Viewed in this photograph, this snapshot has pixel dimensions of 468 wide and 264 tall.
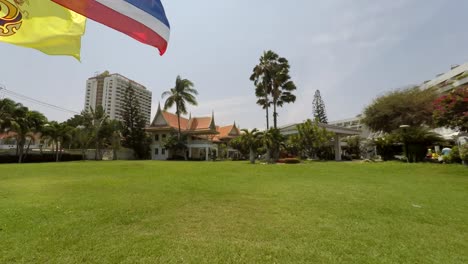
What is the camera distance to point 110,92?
5422 centimetres

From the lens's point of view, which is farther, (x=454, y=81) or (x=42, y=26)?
(x=454, y=81)

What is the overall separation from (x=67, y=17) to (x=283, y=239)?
14.8 ft

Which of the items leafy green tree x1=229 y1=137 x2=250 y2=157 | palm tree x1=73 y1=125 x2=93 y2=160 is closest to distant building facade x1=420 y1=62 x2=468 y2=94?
leafy green tree x1=229 y1=137 x2=250 y2=157

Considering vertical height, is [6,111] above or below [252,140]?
above

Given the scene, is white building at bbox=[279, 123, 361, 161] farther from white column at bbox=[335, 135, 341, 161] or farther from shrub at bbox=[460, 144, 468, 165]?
shrub at bbox=[460, 144, 468, 165]

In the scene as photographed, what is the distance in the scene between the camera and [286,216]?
17.0 ft

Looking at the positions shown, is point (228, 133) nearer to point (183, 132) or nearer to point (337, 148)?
point (183, 132)

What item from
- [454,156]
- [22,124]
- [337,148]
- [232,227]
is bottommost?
[232,227]

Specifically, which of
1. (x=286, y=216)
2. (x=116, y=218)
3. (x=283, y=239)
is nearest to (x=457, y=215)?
(x=286, y=216)

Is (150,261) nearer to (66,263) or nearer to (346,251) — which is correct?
(66,263)

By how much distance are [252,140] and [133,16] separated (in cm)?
2205

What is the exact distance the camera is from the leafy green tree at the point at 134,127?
40250mm

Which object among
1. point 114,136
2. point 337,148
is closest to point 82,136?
point 114,136

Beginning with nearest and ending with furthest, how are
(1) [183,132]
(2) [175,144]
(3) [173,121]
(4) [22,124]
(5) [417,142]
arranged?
(5) [417,142]
(4) [22,124]
(2) [175,144]
(1) [183,132]
(3) [173,121]
